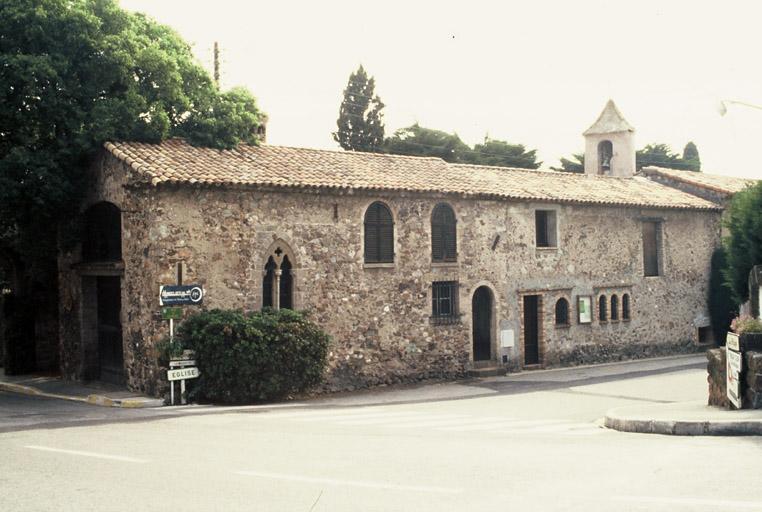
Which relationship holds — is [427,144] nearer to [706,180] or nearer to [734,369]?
[706,180]

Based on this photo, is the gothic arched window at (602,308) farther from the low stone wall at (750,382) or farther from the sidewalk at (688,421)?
the low stone wall at (750,382)

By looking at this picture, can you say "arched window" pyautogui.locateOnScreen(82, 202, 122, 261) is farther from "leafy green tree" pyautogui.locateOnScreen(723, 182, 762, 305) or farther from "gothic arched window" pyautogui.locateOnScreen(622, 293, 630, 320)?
"gothic arched window" pyautogui.locateOnScreen(622, 293, 630, 320)

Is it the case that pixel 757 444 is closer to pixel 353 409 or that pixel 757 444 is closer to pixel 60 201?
pixel 353 409

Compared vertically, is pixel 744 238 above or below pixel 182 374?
above

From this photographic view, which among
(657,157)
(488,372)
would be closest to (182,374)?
(488,372)

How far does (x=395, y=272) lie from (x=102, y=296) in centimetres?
813

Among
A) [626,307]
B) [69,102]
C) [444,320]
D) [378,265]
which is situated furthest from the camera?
[626,307]

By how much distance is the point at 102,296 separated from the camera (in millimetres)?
23859

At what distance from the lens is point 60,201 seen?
874 inches

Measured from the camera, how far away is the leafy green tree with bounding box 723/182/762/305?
19156 millimetres

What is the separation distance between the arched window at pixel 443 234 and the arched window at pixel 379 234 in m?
1.62

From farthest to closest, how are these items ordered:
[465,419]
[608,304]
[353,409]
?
1. [608,304]
2. [353,409]
3. [465,419]

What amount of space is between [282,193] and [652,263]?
16.5 meters

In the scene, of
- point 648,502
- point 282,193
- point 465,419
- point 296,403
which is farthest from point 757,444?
point 282,193
